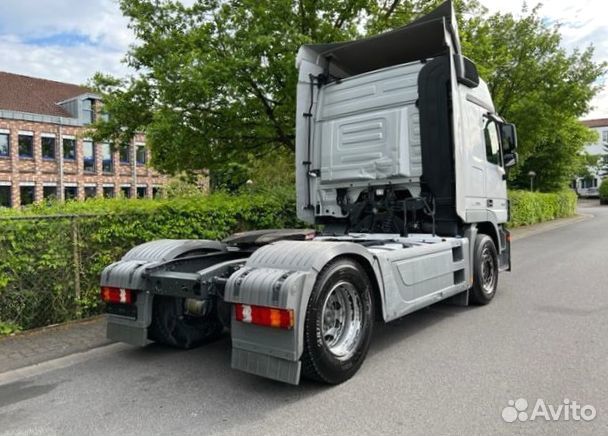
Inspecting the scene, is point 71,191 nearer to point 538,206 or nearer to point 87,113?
point 87,113

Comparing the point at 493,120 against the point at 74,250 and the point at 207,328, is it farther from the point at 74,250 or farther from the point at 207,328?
the point at 74,250

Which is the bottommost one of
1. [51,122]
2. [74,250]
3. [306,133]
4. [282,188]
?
[74,250]

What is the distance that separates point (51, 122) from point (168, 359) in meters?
36.6

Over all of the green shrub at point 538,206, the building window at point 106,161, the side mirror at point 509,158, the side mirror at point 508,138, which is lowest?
the green shrub at point 538,206

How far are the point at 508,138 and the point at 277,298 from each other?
5.34 metres

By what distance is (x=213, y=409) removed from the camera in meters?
3.47

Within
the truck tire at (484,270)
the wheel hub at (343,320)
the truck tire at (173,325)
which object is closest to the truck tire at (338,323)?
the wheel hub at (343,320)

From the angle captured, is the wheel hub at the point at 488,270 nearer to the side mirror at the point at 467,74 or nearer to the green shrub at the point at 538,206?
the side mirror at the point at 467,74

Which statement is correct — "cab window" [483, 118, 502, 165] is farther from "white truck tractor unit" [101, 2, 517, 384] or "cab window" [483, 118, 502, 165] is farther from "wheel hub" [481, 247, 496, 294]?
"wheel hub" [481, 247, 496, 294]

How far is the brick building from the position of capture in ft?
111

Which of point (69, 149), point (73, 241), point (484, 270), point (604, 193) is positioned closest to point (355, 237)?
point (484, 270)

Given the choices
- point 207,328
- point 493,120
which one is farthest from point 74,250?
point 493,120

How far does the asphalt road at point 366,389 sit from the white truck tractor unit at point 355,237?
0.81 ft

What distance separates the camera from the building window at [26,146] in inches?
1358
